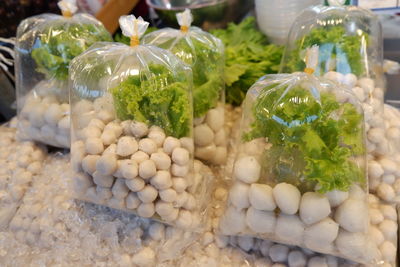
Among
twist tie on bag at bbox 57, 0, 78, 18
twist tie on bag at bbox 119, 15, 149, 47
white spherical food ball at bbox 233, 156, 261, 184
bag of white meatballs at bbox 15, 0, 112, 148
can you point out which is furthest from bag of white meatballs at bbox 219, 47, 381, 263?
twist tie on bag at bbox 57, 0, 78, 18

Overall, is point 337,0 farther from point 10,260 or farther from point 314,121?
Result: point 10,260

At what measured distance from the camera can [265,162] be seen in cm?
104

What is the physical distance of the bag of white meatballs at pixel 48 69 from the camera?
145cm

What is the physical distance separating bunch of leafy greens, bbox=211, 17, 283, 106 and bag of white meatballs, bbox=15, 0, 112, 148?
0.61 m

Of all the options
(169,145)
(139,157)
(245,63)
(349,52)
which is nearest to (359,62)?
(349,52)

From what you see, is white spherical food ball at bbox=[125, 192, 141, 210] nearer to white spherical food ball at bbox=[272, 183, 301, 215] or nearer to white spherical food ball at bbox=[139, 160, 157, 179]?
white spherical food ball at bbox=[139, 160, 157, 179]

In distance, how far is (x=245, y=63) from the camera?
171cm

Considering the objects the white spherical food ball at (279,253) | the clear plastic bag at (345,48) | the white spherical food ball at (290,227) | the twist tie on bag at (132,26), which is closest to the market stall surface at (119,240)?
the white spherical food ball at (279,253)

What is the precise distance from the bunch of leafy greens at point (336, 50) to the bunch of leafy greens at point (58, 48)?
0.89m

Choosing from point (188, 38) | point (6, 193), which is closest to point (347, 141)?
point (188, 38)

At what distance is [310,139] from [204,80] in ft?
1.93

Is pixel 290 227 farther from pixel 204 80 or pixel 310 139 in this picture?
pixel 204 80

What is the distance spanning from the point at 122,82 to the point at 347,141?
70 cm

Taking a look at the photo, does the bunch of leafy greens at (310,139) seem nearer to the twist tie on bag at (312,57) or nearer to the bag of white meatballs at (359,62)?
the twist tie on bag at (312,57)
